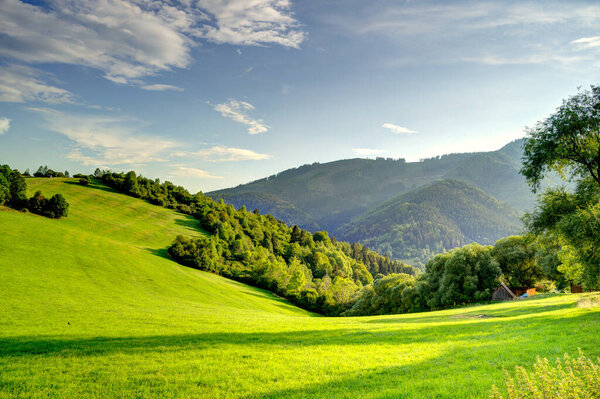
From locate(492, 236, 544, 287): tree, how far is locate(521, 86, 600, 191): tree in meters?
47.0

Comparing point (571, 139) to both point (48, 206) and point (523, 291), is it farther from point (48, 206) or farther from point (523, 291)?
point (48, 206)

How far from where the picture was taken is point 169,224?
10000cm

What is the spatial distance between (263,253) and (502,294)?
7508 centimetres

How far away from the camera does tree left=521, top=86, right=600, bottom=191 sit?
22203 millimetres

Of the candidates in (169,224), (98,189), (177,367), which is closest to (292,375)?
(177,367)

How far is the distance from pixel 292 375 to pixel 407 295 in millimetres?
63857

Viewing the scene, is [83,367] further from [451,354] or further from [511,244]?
Result: [511,244]

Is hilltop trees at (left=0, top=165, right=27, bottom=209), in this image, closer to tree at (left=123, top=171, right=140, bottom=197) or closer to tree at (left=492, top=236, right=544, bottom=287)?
tree at (left=123, top=171, right=140, bottom=197)

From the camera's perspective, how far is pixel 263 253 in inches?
4350

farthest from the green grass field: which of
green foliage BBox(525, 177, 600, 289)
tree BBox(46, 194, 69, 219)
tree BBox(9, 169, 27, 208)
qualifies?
tree BBox(46, 194, 69, 219)

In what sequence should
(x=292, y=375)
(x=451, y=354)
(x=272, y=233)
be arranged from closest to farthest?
(x=292, y=375) → (x=451, y=354) → (x=272, y=233)

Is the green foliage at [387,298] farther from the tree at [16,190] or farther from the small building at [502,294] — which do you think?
the tree at [16,190]

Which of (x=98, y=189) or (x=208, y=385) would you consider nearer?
(x=208, y=385)

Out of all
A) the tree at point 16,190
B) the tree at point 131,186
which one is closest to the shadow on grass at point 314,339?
the tree at point 16,190
